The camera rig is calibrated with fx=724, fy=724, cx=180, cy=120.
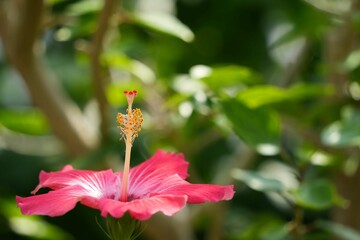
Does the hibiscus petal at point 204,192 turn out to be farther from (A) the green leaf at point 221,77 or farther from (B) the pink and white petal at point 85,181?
(A) the green leaf at point 221,77

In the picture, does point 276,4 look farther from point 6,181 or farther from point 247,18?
point 6,181

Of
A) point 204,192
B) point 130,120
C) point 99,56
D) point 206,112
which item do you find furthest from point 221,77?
point 204,192

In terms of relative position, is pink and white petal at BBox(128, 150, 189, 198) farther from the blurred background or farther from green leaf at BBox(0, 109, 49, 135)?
green leaf at BBox(0, 109, 49, 135)

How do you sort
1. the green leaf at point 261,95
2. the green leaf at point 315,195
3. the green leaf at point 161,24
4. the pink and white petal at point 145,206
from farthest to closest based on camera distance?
the green leaf at point 161,24 < the green leaf at point 261,95 < the green leaf at point 315,195 < the pink and white petal at point 145,206

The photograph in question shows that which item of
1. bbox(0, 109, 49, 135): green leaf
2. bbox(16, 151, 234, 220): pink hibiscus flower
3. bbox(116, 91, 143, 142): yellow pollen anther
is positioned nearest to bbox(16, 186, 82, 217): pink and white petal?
bbox(16, 151, 234, 220): pink hibiscus flower

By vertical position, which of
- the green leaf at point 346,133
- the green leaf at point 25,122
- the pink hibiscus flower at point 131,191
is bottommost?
the pink hibiscus flower at point 131,191

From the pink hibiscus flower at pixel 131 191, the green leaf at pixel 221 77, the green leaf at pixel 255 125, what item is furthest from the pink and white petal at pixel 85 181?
the green leaf at pixel 221 77

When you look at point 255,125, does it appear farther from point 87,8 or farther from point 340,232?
point 87,8

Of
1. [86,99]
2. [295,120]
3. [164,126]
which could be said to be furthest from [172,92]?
[86,99]
